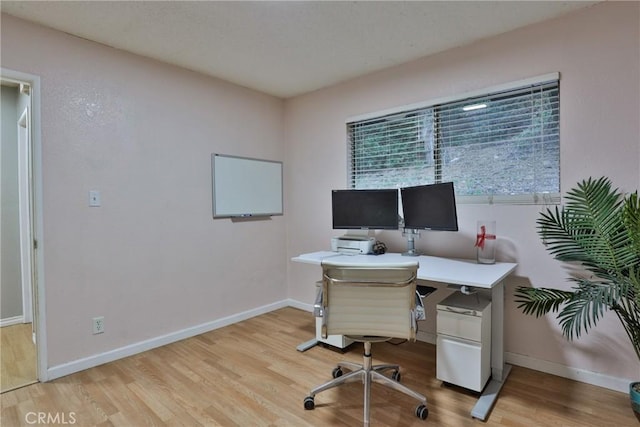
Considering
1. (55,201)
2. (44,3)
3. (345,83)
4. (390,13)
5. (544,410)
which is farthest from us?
(345,83)

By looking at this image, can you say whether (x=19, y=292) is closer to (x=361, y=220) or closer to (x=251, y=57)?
(x=251, y=57)

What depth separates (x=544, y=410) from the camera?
1.91 meters

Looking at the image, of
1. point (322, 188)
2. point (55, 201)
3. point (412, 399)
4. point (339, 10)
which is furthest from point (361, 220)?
point (55, 201)

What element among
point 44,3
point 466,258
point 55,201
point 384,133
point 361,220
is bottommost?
point 466,258

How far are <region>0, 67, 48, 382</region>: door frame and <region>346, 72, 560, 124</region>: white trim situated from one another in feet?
8.26

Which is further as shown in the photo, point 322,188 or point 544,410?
point 322,188

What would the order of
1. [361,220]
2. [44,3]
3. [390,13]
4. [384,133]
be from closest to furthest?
1. [44,3]
2. [390,13]
3. [361,220]
4. [384,133]

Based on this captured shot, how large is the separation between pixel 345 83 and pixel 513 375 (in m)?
2.93

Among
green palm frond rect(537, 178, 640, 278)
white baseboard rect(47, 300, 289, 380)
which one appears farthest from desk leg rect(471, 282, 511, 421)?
white baseboard rect(47, 300, 289, 380)

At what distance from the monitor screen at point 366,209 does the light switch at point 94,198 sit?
1.92 m

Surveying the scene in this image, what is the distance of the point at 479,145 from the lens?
2.63 m

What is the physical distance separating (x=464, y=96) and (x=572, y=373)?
2136 millimetres

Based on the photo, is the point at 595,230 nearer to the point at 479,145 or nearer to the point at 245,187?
the point at 479,145

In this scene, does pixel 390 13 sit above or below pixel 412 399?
above
